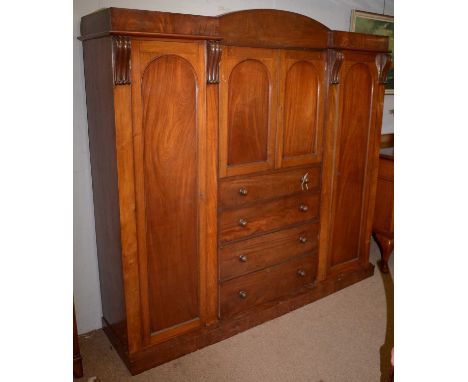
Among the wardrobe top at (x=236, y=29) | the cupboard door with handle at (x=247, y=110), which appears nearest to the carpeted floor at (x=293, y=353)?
the cupboard door with handle at (x=247, y=110)

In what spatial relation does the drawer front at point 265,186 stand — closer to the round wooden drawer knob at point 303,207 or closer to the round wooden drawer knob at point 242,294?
the round wooden drawer knob at point 303,207

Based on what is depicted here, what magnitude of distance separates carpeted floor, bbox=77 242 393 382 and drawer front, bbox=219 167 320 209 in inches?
33.6

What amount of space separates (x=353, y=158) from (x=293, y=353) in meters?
1.36

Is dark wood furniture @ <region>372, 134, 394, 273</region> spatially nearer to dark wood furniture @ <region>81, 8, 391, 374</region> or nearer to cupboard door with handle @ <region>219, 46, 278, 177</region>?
dark wood furniture @ <region>81, 8, 391, 374</region>

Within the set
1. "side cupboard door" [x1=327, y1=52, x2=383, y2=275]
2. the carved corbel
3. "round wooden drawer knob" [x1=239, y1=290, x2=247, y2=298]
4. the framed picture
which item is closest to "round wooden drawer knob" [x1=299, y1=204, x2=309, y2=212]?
"side cupboard door" [x1=327, y1=52, x2=383, y2=275]

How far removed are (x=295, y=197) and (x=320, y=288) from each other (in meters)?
0.76

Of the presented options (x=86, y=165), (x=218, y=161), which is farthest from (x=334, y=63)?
(x=86, y=165)

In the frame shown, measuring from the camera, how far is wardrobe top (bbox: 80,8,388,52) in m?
1.77
